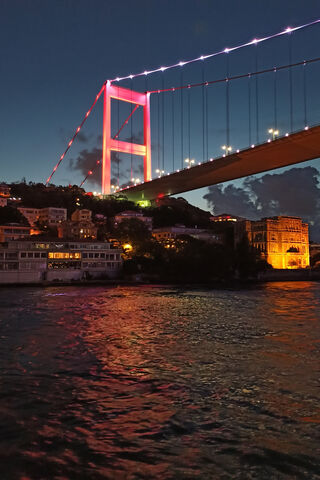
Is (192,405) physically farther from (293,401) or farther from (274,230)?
(274,230)

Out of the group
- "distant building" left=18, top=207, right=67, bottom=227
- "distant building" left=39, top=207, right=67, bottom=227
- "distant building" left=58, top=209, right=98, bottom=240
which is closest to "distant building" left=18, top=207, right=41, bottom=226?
"distant building" left=18, top=207, right=67, bottom=227

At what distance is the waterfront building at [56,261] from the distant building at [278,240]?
26.2 m

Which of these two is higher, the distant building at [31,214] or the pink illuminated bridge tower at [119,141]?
the pink illuminated bridge tower at [119,141]

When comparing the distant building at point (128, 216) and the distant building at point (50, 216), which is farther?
the distant building at point (128, 216)

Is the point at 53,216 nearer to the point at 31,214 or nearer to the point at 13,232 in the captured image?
the point at 31,214

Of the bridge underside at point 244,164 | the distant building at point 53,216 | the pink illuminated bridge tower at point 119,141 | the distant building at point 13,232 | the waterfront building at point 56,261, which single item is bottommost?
the waterfront building at point 56,261

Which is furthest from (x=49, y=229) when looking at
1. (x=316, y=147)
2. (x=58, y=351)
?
(x=58, y=351)

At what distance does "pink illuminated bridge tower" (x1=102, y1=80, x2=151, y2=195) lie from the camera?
46.2 metres

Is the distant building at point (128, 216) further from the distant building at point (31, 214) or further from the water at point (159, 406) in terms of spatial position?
the water at point (159, 406)

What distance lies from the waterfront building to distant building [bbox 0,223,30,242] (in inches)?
248

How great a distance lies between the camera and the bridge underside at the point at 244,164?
28.3 metres

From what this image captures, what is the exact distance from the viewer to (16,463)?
354cm

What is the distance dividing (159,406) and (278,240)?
5549 cm

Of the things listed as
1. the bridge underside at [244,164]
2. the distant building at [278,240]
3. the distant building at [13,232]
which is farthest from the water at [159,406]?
the distant building at [278,240]
